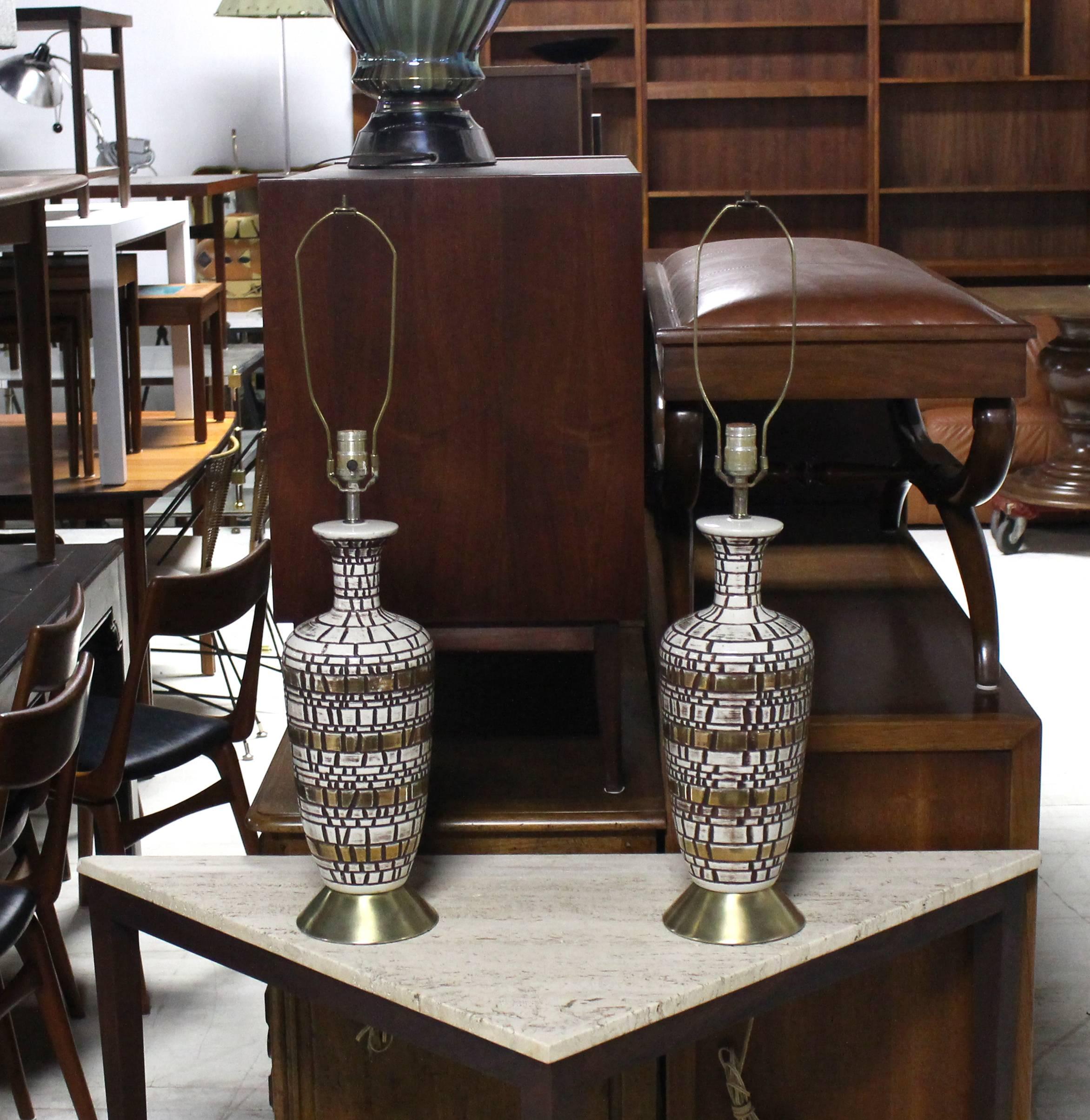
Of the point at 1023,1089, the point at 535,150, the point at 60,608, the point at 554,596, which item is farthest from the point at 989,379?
the point at 60,608

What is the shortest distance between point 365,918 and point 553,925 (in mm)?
162

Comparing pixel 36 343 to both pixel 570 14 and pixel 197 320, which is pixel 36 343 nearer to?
pixel 197 320

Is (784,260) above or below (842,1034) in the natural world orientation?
above

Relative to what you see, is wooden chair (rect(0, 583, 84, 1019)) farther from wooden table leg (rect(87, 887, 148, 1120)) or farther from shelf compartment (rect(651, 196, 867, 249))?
shelf compartment (rect(651, 196, 867, 249))

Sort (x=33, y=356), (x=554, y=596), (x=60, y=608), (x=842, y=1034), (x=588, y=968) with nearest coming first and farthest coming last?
(x=588, y=968)
(x=554, y=596)
(x=842, y=1034)
(x=60, y=608)
(x=33, y=356)

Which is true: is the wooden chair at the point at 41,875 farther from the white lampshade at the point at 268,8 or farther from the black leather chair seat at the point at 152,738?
the white lampshade at the point at 268,8

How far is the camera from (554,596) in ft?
4.58

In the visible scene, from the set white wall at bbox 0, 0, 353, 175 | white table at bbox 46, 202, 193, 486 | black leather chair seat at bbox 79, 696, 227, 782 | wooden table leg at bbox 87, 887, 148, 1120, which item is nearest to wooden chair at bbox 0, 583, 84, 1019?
black leather chair seat at bbox 79, 696, 227, 782

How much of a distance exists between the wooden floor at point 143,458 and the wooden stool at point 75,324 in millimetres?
101

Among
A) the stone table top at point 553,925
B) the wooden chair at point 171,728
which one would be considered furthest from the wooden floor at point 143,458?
the stone table top at point 553,925

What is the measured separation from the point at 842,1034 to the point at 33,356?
178cm

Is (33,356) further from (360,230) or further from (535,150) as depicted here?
(360,230)

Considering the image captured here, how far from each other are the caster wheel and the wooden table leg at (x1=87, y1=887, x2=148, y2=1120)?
425 cm

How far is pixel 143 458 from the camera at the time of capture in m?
3.56
